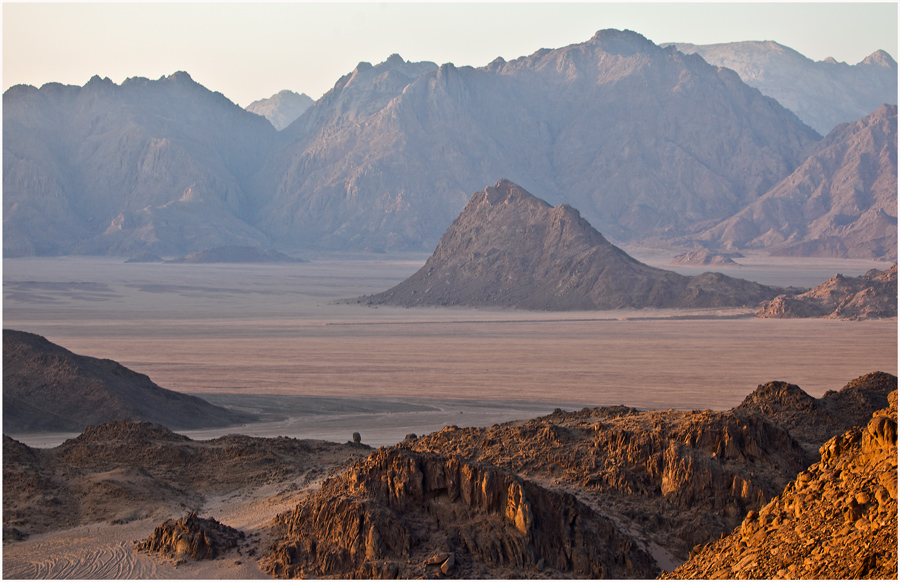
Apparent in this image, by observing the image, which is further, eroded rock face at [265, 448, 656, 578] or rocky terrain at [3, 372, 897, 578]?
rocky terrain at [3, 372, 897, 578]

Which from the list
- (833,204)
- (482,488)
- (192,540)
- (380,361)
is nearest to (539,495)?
(482,488)

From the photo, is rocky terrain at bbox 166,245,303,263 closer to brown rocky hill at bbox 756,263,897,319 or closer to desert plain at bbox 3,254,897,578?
desert plain at bbox 3,254,897,578

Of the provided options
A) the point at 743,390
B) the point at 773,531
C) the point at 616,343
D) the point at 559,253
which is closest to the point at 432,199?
the point at 559,253

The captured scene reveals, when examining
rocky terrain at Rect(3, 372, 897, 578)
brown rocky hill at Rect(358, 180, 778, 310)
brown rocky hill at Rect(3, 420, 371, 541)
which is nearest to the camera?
rocky terrain at Rect(3, 372, 897, 578)

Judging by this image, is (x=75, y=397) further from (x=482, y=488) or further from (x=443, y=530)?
(x=482, y=488)

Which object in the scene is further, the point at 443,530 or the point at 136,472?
the point at 136,472

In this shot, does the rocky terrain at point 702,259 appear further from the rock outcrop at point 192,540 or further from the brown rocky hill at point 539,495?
the rock outcrop at point 192,540

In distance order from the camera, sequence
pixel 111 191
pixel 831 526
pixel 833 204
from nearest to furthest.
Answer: pixel 831 526 → pixel 833 204 → pixel 111 191

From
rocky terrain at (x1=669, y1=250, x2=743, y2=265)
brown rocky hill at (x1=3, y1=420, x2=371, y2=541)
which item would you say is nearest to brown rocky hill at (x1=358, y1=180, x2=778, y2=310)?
rocky terrain at (x1=669, y1=250, x2=743, y2=265)
